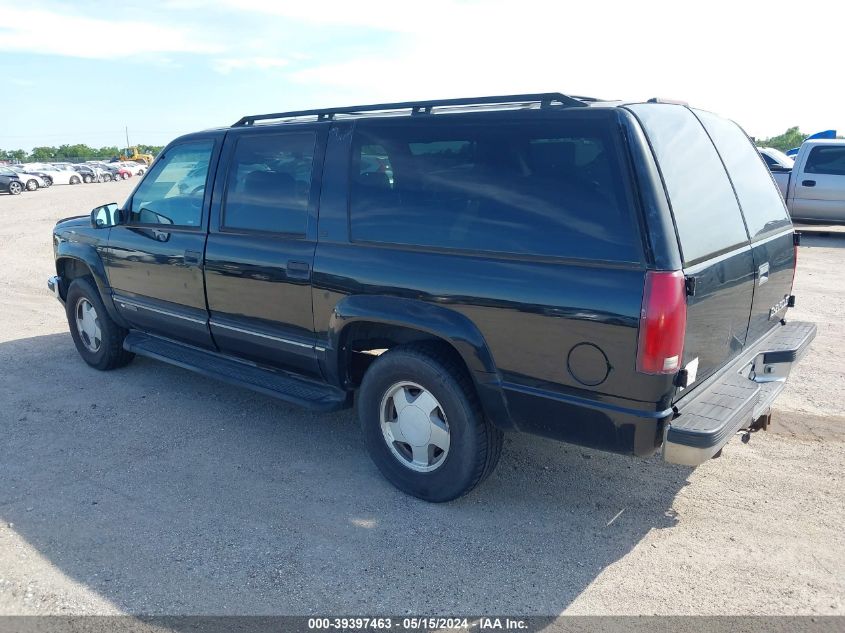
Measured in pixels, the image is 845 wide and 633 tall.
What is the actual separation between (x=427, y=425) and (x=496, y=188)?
4.21ft

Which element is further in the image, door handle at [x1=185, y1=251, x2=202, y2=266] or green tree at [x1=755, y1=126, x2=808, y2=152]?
green tree at [x1=755, y1=126, x2=808, y2=152]

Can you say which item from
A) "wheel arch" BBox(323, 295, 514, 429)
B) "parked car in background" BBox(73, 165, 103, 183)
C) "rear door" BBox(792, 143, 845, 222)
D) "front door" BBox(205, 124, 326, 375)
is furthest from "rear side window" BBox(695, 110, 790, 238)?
"parked car in background" BBox(73, 165, 103, 183)

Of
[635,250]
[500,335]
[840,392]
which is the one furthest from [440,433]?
[840,392]

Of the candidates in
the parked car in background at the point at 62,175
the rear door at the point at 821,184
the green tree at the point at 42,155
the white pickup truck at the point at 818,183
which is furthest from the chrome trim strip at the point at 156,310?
the green tree at the point at 42,155

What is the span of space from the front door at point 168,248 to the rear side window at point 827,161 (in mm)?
12554

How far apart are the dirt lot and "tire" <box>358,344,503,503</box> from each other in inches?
6.9

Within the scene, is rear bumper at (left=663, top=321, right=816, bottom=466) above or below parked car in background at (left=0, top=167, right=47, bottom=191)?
below

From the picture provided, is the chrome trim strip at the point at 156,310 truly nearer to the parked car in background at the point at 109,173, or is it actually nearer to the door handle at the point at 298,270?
the door handle at the point at 298,270

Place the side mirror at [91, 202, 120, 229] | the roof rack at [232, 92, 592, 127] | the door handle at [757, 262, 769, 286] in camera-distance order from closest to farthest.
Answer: the roof rack at [232, 92, 592, 127], the door handle at [757, 262, 769, 286], the side mirror at [91, 202, 120, 229]

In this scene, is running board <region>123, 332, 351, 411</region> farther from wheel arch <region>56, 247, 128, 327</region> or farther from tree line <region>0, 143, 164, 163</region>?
tree line <region>0, 143, 164, 163</region>

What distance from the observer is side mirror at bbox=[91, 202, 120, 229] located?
5.13 meters

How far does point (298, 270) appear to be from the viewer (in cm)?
389

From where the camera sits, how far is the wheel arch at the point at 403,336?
3225 mm

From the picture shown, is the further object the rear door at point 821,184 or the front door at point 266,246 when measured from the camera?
the rear door at point 821,184
